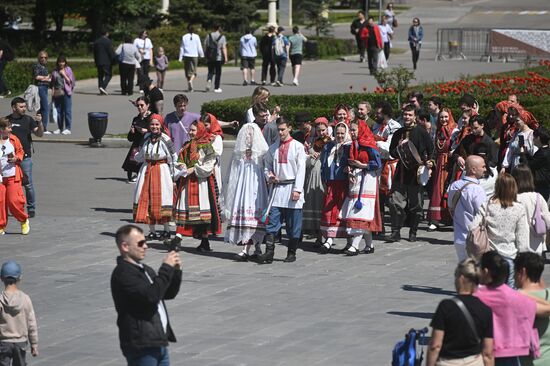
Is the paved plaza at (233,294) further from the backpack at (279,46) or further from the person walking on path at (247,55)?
the person walking on path at (247,55)

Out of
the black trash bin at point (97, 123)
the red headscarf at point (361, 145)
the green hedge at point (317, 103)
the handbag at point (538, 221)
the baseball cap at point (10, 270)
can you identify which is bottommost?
the black trash bin at point (97, 123)

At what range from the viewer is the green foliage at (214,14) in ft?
163

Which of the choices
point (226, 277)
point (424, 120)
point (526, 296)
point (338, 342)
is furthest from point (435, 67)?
point (526, 296)

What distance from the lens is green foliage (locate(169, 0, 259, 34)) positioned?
49.8 m

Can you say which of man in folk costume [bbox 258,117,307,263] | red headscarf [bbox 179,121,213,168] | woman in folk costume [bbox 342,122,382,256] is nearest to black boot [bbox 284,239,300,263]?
man in folk costume [bbox 258,117,307,263]

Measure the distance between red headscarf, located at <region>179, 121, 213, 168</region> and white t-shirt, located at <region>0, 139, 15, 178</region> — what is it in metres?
2.61

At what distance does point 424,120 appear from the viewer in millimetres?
Result: 17719

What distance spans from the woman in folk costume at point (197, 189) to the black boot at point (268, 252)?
0.92 metres

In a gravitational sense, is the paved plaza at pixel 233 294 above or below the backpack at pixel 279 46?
below

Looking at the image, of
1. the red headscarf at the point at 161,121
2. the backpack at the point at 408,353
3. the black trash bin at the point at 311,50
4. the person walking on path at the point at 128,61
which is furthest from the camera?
the black trash bin at the point at 311,50

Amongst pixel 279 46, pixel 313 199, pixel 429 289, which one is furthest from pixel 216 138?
pixel 279 46

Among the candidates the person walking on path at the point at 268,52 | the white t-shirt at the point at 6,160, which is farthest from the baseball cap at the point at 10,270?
the person walking on path at the point at 268,52

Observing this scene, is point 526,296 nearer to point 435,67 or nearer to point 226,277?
point 226,277

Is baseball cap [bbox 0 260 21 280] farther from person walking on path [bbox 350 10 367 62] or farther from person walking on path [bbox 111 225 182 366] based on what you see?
person walking on path [bbox 350 10 367 62]
